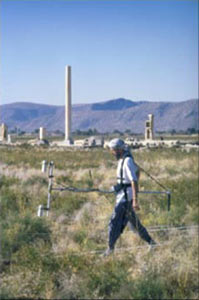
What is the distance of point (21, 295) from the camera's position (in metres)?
6.80

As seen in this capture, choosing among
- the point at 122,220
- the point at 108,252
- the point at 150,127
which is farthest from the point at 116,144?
the point at 150,127

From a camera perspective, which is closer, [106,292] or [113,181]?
[106,292]

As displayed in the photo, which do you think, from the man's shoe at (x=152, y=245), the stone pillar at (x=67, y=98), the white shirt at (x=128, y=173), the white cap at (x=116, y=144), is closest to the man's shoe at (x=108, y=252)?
the man's shoe at (x=152, y=245)

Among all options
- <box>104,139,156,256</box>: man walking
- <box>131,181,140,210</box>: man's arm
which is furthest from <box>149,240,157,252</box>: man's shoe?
<box>131,181,140,210</box>: man's arm

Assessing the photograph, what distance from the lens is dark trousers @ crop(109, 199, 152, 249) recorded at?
828cm

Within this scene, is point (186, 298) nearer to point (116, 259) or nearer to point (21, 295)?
point (116, 259)

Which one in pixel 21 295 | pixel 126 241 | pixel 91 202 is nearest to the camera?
pixel 21 295

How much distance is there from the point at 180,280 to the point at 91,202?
21.9ft

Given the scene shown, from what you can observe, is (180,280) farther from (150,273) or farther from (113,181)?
(113,181)

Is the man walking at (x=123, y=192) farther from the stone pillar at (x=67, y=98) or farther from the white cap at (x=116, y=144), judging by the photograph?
the stone pillar at (x=67, y=98)

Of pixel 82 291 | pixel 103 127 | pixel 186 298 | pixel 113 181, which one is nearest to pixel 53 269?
pixel 82 291

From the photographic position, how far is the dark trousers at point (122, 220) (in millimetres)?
8281

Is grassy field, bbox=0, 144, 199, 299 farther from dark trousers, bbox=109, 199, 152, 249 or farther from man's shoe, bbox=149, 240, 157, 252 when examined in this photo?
dark trousers, bbox=109, 199, 152, 249

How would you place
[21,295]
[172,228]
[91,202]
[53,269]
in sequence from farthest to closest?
[91,202]
[172,228]
[53,269]
[21,295]
